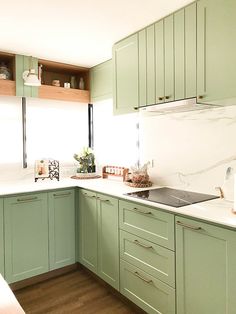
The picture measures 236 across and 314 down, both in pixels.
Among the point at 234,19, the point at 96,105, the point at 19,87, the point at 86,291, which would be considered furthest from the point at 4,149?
the point at 234,19

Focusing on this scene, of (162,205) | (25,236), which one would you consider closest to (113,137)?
(25,236)

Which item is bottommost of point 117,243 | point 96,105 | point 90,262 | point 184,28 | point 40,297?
point 40,297

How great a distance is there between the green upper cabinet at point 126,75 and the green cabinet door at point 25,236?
→ 119 centimetres

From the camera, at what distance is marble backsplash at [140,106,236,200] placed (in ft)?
6.91

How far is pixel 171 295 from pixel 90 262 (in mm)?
1071

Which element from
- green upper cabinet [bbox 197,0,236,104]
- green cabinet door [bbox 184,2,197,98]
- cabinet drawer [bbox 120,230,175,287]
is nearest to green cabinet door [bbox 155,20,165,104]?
green cabinet door [bbox 184,2,197,98]

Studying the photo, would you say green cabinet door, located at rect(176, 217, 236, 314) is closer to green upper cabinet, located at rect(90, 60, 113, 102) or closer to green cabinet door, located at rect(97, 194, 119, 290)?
green cabinet door, located at rect(97, 194, 119, 290)

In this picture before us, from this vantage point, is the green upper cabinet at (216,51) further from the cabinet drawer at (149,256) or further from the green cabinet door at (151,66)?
the cabinet drawer at (149,256)

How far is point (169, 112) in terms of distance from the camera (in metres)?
2.57

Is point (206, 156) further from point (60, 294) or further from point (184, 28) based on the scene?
point (60, 294)

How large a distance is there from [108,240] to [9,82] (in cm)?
197

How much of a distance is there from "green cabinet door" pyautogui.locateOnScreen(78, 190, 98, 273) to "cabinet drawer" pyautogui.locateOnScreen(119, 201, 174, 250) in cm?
44

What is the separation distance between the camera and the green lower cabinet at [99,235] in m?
2.34

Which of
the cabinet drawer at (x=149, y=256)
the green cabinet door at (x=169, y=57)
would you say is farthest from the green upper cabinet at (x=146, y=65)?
the cabinet drawer at (x=149, y=256)
